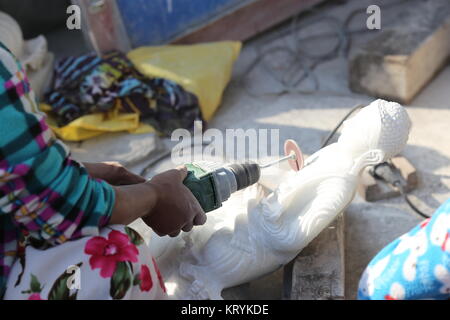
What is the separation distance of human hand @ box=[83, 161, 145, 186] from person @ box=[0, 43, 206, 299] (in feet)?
0.96

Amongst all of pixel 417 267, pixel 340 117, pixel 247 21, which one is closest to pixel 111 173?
pixel 417 267

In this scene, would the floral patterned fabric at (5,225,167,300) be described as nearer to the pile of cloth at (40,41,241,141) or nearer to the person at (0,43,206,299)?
the person at (0,43,206,299)

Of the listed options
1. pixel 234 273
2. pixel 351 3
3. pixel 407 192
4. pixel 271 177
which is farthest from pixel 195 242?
pixel 351 3

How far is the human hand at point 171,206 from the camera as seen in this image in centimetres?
148

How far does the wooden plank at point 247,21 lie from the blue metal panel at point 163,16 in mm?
62

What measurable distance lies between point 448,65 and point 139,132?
2.08 m

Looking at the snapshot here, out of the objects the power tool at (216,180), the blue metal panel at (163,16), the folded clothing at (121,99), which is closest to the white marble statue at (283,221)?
the power tool at (216,180)

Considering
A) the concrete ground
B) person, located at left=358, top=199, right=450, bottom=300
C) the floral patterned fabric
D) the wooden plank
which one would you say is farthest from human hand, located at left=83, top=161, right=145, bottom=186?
the wooden plank

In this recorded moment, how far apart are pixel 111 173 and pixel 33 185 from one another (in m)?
0.55

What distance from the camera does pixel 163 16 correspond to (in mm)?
3898

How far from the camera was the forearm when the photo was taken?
1.35 m

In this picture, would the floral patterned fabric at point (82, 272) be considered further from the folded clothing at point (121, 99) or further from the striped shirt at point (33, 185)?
the folded clothing at point (121, 99)
